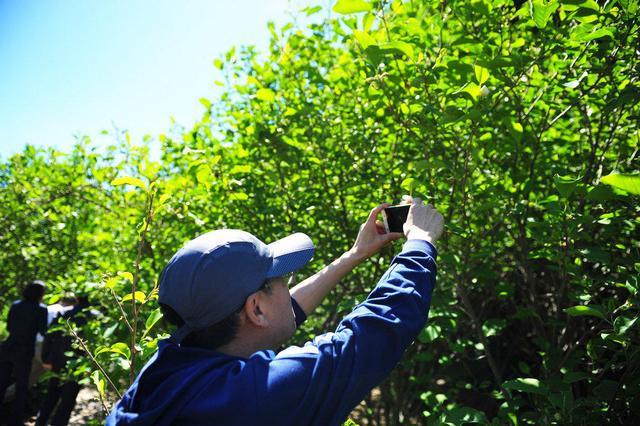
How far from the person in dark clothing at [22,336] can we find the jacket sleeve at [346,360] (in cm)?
509

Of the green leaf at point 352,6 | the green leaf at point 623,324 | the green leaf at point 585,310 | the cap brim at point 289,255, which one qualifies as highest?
the green leaf at point 352,6

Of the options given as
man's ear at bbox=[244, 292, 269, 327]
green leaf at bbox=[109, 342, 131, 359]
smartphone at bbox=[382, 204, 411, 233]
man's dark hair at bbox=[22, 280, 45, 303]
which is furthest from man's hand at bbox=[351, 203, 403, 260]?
man's dark hair at bbox=[22, 280, 45, 303]

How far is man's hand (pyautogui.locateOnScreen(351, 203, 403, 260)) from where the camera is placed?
6.42ft

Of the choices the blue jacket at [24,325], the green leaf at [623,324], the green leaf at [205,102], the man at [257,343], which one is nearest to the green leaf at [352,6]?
the man at [257,343]

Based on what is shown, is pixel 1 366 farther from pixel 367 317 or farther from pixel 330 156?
pixel 367 317

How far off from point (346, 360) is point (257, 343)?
0.32 m

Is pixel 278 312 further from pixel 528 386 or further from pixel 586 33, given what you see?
pixel 586 33

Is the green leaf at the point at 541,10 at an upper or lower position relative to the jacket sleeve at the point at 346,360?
upper

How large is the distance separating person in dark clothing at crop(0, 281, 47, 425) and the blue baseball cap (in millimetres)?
4782

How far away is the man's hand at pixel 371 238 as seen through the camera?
1.96 m

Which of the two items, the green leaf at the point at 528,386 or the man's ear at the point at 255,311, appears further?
the green leaf at the point at 528,386

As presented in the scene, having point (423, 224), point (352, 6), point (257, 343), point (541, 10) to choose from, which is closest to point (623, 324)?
point (423, 224)

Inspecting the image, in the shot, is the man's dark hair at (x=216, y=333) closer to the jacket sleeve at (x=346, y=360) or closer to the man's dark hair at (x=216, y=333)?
the man's dark hair at (x=216, y=333)

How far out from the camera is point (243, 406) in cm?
111
